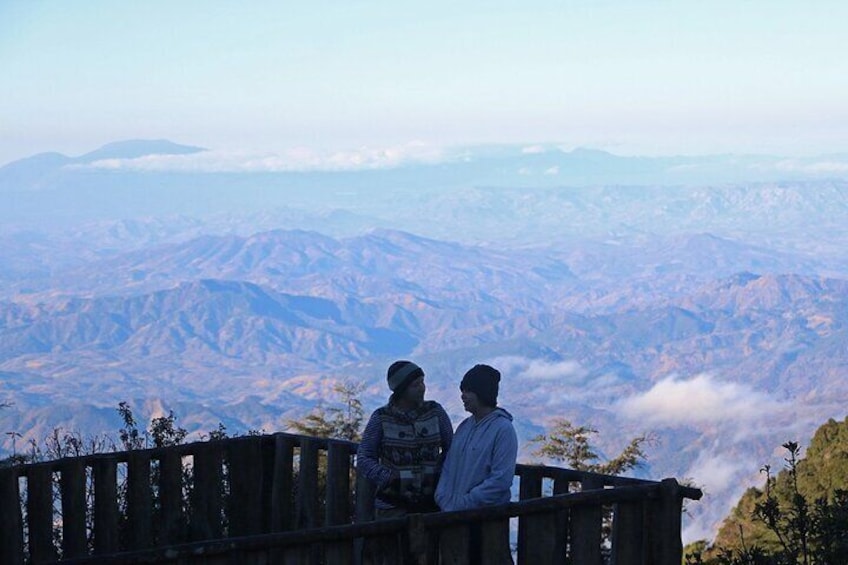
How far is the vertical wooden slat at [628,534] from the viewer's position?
6.47 meters

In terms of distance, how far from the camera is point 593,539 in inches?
248

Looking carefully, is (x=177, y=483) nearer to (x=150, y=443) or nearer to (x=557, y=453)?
(x=150, y=443)

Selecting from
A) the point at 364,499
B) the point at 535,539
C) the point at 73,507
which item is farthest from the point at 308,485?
the point at 535,539

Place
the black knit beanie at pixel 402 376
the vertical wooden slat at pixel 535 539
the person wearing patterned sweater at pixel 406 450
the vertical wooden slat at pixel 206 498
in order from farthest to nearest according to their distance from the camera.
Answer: the vertical wooden slat at pixel 206 498
the person wearing patterned sweater at pixel 406 450
the black knit beanie at pixel 402 376
the vertical wooden slat at pixel 535 539

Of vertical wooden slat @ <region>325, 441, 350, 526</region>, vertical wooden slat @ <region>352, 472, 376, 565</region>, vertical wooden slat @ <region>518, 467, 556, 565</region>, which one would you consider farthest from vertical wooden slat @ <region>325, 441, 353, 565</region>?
→ vertical wooden slat @ <region>518, 467, 556, 565</region>

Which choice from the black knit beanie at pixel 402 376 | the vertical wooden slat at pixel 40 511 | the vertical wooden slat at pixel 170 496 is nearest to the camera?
the black knit beanie at pixel 402 376

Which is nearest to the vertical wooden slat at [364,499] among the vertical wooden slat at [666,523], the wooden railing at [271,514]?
the wooden railing at [271,514]

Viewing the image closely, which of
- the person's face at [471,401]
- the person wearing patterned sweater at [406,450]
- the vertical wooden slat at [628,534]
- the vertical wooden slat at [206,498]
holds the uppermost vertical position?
the person's face at [471,401]

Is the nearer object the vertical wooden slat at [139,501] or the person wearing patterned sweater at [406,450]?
the person wearing patterned sweater at [406,450]

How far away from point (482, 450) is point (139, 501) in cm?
300

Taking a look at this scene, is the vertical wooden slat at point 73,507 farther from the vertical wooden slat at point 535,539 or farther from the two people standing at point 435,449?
the vertical wooden slat at point 535,539

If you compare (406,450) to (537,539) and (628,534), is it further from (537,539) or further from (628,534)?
(628,534)

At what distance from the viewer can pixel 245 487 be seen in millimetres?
9273

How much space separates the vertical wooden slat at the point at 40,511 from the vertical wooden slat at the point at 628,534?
139 inches
